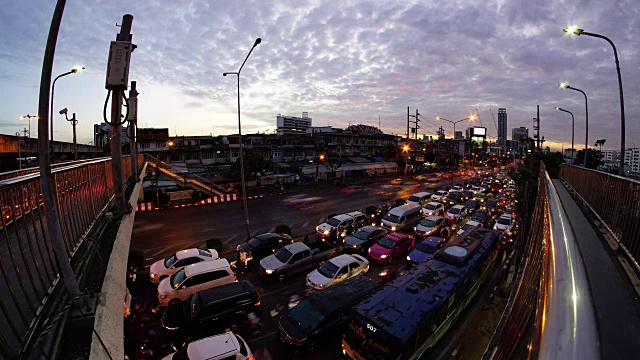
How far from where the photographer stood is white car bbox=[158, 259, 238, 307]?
37.0 ft

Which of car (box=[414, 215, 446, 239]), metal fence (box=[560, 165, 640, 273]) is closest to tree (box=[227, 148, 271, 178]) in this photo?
car (box=[414, 215, 446, 239])

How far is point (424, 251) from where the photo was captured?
15.3 meters

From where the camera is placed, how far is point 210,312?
985 centimetres

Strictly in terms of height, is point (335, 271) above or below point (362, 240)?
below

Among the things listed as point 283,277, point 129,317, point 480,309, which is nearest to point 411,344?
point 480,309

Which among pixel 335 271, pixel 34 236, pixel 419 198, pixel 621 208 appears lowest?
pixel 335 271

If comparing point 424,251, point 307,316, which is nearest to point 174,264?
point 307,316

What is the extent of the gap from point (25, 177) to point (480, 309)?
13938 mm

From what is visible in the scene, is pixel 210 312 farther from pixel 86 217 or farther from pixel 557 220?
pixel 557 220

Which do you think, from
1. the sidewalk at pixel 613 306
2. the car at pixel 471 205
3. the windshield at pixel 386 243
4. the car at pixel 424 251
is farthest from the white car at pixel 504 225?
the sidewalk at pixel 613 306

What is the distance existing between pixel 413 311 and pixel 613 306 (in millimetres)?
6886

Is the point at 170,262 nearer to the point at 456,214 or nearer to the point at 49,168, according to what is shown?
the point at 49,168

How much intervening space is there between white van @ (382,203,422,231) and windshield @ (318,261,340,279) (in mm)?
8470

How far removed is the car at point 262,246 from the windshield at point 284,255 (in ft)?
5.64
